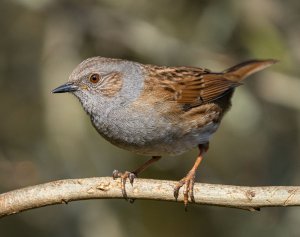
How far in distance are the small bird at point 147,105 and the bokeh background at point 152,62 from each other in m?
0.92

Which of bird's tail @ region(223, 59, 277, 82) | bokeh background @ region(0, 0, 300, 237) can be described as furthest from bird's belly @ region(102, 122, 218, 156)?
bokeh background @ region(0, 0, 300, 237)

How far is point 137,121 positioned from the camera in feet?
18.1

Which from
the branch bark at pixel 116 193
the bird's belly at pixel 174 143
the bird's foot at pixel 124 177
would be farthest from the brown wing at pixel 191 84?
the branch bark at pixel 116 193

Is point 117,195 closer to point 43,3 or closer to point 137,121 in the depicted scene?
point 137,121

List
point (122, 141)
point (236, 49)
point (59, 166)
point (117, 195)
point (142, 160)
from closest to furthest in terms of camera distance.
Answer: point (117, 195) → point (122, 141) → point (59, 166) → point (142, 160) → point (236, 49)

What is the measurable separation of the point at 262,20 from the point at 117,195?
3.22 metres

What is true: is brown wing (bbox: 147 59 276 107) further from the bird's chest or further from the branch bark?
the branch bark

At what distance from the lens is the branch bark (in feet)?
Result: 14.4

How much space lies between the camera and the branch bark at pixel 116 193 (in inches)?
173

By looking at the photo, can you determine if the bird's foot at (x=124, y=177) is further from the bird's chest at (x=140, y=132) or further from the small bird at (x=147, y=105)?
the bird's chest at (x=140, y=132)

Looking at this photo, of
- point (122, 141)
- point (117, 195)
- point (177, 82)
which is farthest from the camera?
point (177, 82)

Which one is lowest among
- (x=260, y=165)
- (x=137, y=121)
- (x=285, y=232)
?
(x=285, y=232)

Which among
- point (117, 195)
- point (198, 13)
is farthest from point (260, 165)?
point (117, 195)

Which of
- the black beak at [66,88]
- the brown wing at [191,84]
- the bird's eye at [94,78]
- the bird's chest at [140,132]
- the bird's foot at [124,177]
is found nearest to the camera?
the bird's foot at [124,177]
